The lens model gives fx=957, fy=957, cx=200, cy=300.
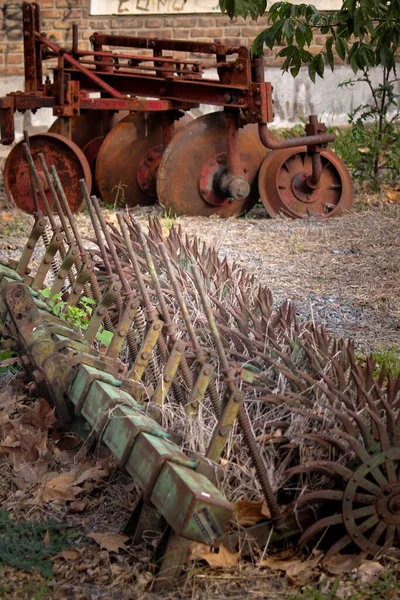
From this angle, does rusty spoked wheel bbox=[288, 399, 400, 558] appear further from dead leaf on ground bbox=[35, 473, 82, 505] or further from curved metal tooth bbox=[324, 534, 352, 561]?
dead leaf on ground bbox=[35, 473, 82, 505]

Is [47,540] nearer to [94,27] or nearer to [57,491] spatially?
[57,491]

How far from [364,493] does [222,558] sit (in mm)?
469

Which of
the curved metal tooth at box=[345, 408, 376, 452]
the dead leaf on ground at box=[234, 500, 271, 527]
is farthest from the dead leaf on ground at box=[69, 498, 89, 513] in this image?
the curved metal tooth at box=[345, 408, 376, 452]

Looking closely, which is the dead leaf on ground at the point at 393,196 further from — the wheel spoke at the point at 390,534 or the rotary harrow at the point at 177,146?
the wheel spoke at the point at 390,534

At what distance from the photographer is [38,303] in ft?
14.7

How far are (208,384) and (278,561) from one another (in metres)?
0.58

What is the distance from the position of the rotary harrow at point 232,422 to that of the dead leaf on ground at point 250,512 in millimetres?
47

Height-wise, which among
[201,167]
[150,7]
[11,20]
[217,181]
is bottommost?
[217,181]

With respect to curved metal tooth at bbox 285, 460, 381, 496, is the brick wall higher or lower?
higher

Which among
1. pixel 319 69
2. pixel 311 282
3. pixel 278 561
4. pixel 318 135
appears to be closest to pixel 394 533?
pixel 278 561

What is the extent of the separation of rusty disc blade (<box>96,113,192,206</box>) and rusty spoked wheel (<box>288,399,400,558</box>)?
6310mm

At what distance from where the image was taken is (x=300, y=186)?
351 inches

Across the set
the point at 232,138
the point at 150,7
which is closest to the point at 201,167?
the point at 232,138

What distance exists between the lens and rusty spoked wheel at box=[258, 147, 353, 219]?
8.79 m
